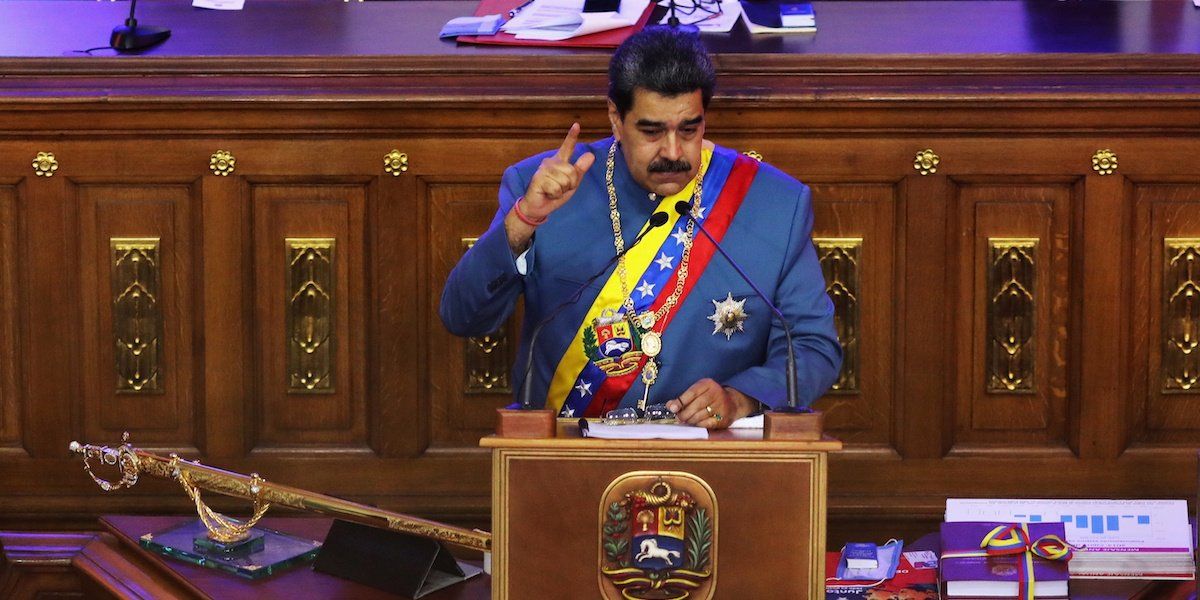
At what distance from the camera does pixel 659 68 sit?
8.29 feet

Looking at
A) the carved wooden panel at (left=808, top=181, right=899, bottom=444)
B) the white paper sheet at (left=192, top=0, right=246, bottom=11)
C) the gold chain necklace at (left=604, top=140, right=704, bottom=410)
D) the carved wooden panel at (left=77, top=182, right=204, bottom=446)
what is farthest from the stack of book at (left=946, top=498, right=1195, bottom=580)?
the white paper sheet at (left=192, top=0, right=246, bottom=11)

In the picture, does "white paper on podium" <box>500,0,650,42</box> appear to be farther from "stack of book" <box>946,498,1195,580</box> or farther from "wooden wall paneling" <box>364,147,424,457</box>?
"stack of book" <box>946,498,1195,580</box>

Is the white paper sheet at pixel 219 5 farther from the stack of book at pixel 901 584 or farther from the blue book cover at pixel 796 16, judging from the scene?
the stack of book at pixel 901 584

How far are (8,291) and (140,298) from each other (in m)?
0.27

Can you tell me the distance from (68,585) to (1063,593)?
1.53 m

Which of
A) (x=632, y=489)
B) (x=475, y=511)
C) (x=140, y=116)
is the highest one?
(x=140, y=116)

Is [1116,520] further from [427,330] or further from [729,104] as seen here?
[427,330]

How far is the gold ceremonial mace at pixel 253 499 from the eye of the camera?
2322mm

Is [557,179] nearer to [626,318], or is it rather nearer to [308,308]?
[626,318]

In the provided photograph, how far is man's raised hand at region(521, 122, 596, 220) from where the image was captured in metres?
2.31

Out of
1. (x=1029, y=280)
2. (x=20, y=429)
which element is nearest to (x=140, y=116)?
(x=20, y=429)

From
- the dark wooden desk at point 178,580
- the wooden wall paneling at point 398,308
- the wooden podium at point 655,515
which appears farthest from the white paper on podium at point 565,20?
the wooden podium at point 655,515

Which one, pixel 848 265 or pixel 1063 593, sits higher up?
pixel 848 265

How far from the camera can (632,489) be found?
1983 millimetres
